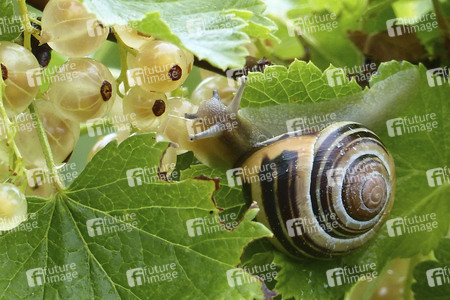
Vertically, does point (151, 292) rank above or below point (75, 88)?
below

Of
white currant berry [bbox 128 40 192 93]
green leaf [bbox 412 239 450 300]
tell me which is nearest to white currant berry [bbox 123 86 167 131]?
white currant berry [bbox 128 40 192 93]

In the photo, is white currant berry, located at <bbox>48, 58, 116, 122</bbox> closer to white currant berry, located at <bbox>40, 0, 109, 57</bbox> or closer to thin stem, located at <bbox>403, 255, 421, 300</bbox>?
white currant berry, located at <bbox>40, 0, 109, 57</bbox>

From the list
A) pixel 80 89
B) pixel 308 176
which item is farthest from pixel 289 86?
pixel 80 89

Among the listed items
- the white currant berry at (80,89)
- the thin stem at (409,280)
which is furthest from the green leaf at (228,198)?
the thin stem at (409,280)

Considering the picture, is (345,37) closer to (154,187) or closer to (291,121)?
(291,121)

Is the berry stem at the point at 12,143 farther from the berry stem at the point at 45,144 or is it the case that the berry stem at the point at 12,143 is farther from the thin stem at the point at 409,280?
the thin stem at the point at 409,280

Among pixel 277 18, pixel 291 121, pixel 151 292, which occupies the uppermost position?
Answer: pixel 277 18

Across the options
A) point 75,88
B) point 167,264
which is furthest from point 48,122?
point 167,264
